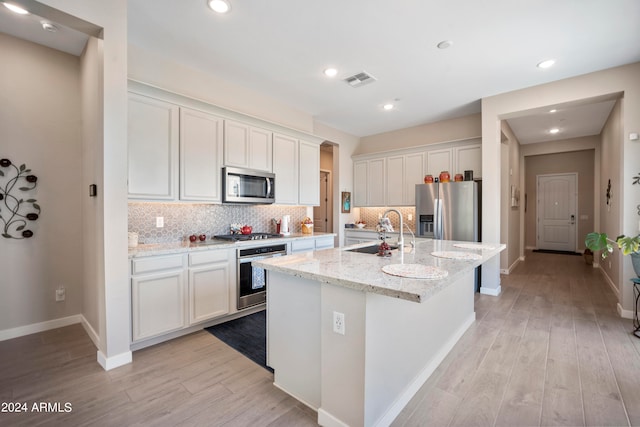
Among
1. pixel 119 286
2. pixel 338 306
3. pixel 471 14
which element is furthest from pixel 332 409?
pixel 471 14

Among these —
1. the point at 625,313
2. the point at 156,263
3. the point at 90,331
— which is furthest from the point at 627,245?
the point at 90,331

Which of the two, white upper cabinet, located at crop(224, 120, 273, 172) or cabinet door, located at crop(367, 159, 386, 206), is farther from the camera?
cabinet door, located at crop(367, 159, 386, 206)

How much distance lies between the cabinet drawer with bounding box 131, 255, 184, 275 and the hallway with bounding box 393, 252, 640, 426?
7.37ft

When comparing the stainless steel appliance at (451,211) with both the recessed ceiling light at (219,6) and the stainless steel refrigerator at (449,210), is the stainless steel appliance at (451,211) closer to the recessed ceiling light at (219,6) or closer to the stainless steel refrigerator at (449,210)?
the stainless steel refrigerator at (449,210)

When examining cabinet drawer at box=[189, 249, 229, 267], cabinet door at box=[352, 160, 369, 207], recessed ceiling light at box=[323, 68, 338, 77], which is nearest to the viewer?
cabinet drawer at box=[189, 249, 229, 267]

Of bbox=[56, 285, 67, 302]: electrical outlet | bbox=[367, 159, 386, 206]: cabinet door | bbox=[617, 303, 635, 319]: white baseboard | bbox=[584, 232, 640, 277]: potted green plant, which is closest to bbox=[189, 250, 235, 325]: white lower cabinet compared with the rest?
bbox=[56, 285, 67, 302]: electrical outlet

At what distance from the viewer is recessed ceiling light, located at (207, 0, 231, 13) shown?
7.54 feet

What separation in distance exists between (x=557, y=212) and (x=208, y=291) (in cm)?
954

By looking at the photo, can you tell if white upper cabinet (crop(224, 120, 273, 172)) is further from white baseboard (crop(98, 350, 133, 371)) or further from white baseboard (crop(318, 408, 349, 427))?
white baseboard (crop(318, 408, 349, 427))

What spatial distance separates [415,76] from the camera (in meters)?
3.59

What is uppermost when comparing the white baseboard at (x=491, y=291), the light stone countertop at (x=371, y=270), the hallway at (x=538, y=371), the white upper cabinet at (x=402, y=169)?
the white upper cabinet at (x=402, y=169)

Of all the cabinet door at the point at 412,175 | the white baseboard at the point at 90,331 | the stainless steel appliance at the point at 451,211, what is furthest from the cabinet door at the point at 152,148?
the cabinet door at the point at 412,175

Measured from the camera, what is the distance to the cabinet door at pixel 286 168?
4.11m

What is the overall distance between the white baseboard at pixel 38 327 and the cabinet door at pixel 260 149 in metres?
2.61
